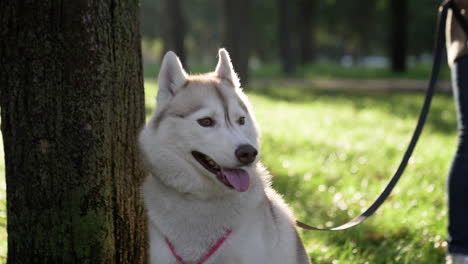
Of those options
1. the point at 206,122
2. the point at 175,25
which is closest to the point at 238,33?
the point at 175,25

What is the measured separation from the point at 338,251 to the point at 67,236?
245 centimetres

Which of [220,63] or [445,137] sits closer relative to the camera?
[220,63]

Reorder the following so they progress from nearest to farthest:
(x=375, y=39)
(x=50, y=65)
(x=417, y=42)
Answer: (x=50, y=65)
(x=417, y=42)
(x=375, y=39)

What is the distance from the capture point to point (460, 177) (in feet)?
12.1

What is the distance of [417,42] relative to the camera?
167ft

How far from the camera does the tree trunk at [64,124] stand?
276cm

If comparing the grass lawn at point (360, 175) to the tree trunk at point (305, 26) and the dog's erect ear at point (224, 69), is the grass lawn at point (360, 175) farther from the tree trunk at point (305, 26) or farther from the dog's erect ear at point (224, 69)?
the tree trunk at point (305, 26)

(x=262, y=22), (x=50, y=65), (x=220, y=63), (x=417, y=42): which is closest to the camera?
(x=50, y=65)

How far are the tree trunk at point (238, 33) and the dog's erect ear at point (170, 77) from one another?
14775mm

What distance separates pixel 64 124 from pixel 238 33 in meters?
15.6

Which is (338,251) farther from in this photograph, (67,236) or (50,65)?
(50,65)

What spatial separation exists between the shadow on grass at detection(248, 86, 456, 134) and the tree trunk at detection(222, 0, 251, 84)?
1212mm

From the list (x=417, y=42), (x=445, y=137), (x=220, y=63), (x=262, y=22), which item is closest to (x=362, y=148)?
(x=445, y=137)

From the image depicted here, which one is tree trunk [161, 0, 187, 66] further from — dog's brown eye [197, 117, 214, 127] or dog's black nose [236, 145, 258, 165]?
dog's black nose [236, 145, 258, 165]
